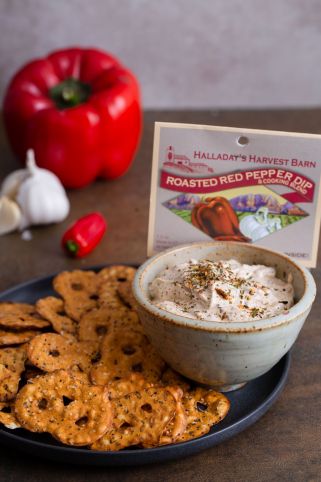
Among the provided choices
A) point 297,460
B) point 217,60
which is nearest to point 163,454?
point 297,460

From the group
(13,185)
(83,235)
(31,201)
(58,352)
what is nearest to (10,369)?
(58,352)

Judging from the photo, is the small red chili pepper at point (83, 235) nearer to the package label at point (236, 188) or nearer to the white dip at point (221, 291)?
the package label at point (236, 188)

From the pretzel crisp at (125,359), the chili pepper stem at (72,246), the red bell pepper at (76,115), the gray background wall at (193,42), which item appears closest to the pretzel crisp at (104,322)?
the pretzel crisp at (125,359)

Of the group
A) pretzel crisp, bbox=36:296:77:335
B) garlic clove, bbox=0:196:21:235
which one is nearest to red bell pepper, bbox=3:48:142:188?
garlic clove, bbox=0:196:21:235

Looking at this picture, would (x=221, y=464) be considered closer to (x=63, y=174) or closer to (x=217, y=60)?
(x=63, y=174)

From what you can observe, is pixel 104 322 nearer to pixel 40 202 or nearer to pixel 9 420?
pixel 9 420

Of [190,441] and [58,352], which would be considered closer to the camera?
[190,441]
